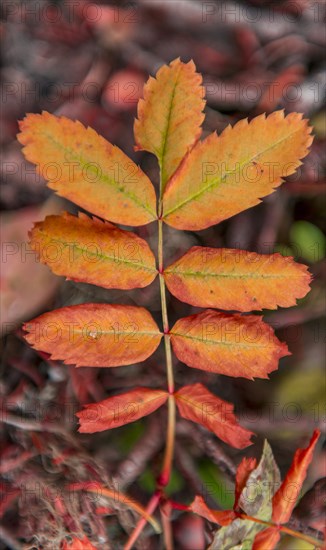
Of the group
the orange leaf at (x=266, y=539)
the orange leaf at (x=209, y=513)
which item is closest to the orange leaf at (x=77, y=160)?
the orange leaf at (x=209, y=513)

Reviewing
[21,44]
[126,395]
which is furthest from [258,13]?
[126,395]

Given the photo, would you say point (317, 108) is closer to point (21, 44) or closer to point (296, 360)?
point (296, 360)

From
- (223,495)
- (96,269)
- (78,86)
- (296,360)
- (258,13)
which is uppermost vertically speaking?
(258,13)

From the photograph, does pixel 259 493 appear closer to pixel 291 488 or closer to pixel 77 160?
pixel 291 488

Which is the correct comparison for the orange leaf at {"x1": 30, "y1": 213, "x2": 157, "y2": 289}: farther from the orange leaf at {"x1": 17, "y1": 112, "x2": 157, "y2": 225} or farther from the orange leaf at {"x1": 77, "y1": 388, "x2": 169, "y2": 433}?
the orange leaf at {"x1": 77, "y1": 388, "x2": 169, "y2": 433}

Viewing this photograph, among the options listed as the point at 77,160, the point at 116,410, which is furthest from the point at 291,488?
the point at 77,160

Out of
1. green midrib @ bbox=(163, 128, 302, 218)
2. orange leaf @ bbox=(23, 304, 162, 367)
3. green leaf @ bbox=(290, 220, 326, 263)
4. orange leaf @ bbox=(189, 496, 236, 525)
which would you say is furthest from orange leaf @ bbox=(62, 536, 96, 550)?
green leaf @ bbox=(290, 220, 326, 263)
